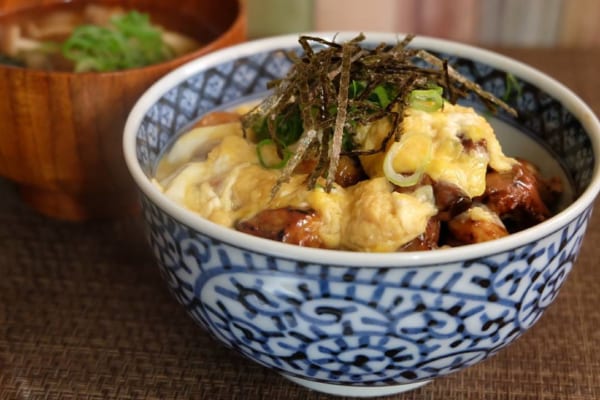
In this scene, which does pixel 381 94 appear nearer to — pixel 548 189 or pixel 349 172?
pixel 349 172

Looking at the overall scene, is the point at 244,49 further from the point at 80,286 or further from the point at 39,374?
the point at 39,374

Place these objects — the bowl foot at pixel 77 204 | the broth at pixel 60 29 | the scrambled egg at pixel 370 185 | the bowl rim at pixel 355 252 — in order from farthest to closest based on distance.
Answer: the broth at pixel 60 29 → the bowl foot at pixel 77 204 → the scrambled egg at pixel 370 185 → the bowl rim at pixel 355 252

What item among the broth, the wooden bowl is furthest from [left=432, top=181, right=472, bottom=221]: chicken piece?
the broth

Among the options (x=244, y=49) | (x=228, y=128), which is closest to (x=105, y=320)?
(x=228, y=128)

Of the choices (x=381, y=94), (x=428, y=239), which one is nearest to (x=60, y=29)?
(x=381, y=94)

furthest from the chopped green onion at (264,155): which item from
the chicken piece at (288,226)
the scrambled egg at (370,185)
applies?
the chicken piece at (288,226)

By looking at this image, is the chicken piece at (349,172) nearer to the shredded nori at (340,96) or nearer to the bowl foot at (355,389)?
the shredded nori at (340,96)
